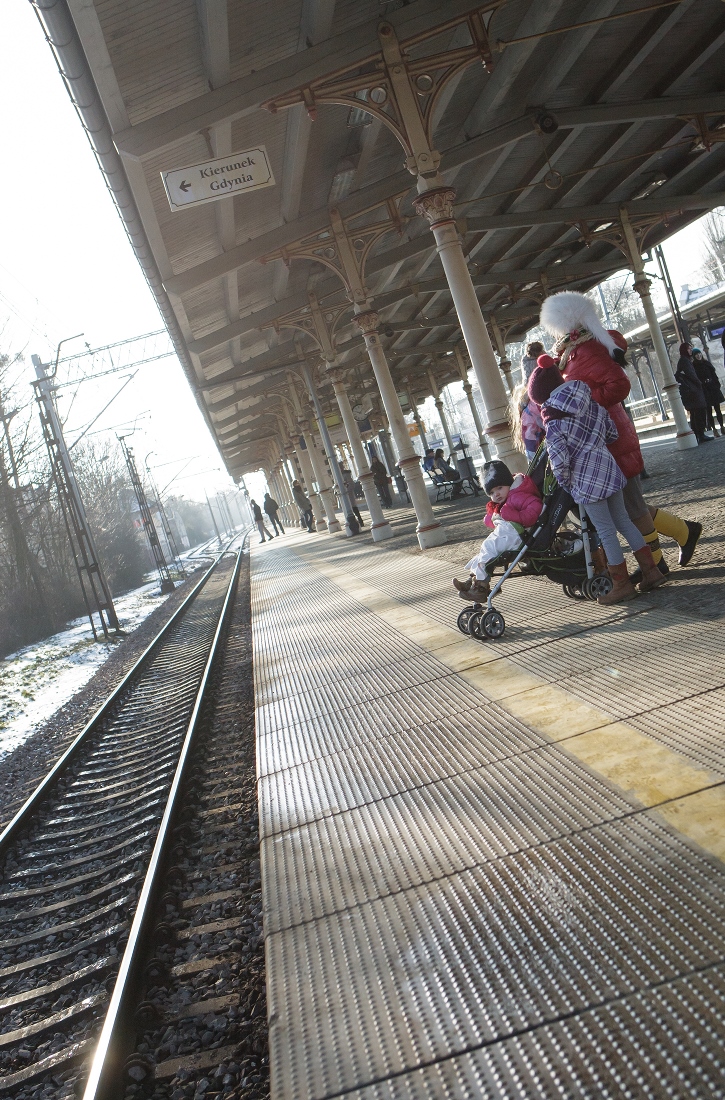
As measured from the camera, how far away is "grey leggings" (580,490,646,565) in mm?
5484

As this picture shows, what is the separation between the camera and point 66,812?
683cm

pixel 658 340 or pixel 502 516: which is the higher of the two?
A: pixel 658 340

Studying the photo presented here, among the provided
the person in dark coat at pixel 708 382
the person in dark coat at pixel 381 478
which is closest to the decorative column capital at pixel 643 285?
the person in dark coat at pixel 708 382

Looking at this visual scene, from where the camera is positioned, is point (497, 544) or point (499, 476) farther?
point (499, 476)

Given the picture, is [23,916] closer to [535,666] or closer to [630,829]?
[535,666]

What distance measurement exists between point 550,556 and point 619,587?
1.87 feet

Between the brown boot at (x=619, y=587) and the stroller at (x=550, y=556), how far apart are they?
10 cm

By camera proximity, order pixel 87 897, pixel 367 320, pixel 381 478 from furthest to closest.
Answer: pixel 381 478, pixel 367 320, pixel 87 897

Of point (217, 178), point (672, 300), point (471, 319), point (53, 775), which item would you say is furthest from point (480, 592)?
point (672, 300)

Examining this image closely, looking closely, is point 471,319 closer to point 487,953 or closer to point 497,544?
point 497,544

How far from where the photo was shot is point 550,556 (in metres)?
6.09

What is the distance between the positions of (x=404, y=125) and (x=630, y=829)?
8.74 meters

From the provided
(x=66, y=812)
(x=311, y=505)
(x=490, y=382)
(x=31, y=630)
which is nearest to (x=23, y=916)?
(x=66, y=812)

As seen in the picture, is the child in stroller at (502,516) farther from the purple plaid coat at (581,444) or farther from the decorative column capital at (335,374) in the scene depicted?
the decorative column capital at (335,374)
